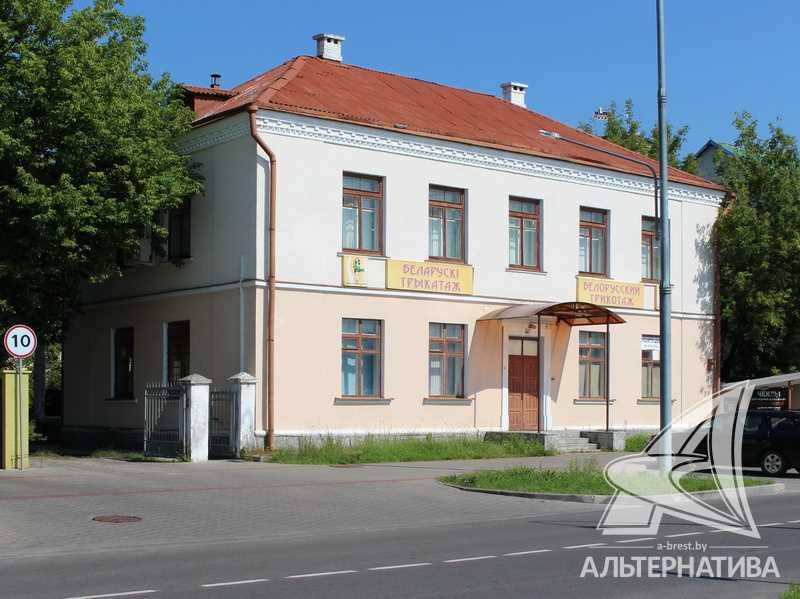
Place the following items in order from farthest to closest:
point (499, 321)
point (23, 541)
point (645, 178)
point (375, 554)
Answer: point (645, 178), point (499, 321), point (23, 541), point (375, 554)

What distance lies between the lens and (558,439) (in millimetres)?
30203

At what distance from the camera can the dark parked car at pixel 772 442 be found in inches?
963

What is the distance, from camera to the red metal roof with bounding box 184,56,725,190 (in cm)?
2881

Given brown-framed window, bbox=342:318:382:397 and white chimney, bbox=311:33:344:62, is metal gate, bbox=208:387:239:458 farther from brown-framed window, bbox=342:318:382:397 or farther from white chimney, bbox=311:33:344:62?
white chimney, bbox=311:33:344:62

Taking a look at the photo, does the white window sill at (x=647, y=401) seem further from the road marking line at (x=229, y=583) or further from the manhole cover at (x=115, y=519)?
the road marking line at (x=229, y=583)

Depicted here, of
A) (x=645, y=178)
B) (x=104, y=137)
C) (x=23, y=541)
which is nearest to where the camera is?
(x=23, y=541)

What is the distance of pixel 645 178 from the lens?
115 ft

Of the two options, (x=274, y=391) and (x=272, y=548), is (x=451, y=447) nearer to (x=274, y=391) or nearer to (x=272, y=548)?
(x=274, y=391)

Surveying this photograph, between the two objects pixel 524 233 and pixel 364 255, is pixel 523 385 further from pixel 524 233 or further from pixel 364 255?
pixel 364 255

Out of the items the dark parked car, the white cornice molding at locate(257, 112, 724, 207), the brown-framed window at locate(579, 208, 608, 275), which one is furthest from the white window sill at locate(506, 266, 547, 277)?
the dark parked car

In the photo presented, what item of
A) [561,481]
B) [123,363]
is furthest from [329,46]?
[561,481]

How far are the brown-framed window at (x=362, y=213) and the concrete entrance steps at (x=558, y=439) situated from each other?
592cm

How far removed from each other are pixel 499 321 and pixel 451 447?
437 centimetres

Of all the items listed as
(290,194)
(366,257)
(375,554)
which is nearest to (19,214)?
(290,194)
